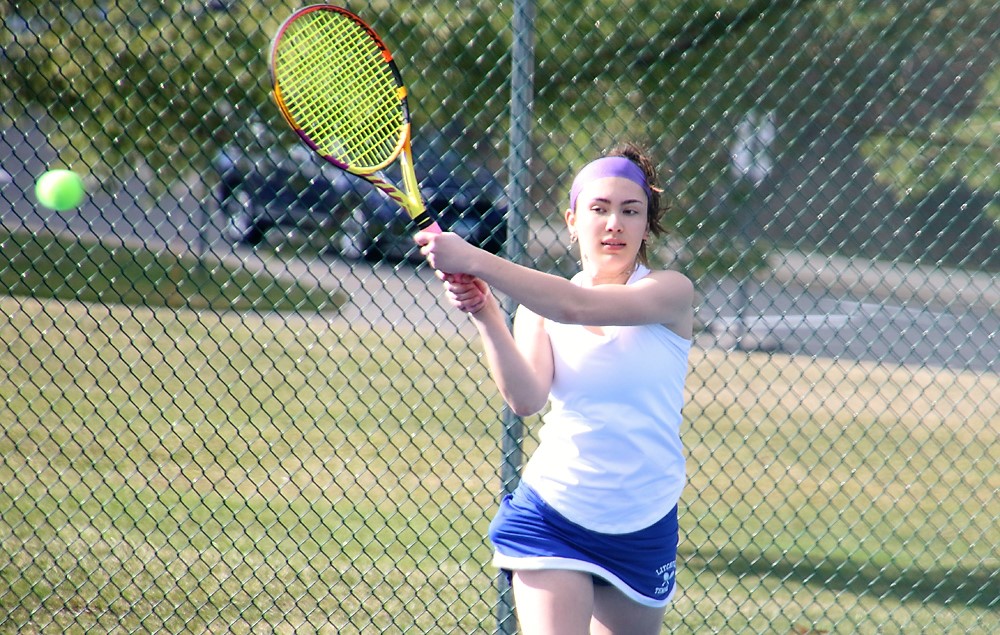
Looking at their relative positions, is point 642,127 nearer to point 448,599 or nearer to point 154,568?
point 448,599

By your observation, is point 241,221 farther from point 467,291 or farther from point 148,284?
point 467,291

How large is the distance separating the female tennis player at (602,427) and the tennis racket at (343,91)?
1.49 ft

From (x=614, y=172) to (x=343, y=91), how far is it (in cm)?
75

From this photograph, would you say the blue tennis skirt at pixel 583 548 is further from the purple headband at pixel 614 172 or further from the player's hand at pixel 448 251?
the purple headband at pixel 614 172

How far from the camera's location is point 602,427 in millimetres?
2357

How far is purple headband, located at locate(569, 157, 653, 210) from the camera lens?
2.42 meters

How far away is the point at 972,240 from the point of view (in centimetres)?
517

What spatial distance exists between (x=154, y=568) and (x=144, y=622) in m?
0.53

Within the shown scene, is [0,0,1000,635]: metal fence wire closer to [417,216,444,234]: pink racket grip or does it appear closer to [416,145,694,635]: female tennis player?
[416,145,694,635]: female tennis player

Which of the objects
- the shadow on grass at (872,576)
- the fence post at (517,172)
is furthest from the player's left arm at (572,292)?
the shadow on grass at (872,576)

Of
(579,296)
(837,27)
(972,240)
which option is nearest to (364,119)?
(579,296)

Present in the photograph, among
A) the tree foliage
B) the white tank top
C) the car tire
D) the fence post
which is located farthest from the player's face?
the car tire

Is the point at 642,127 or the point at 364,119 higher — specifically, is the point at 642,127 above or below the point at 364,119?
above

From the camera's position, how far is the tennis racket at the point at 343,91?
8.33 ft
